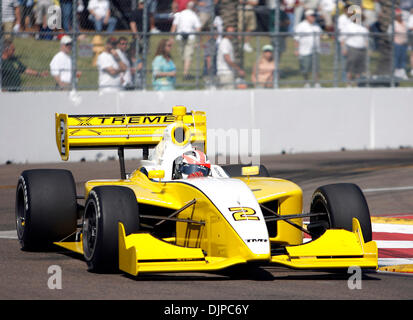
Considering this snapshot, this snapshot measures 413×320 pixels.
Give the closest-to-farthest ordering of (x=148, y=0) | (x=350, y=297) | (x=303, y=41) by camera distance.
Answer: (x=350, y=297)
(x=148, y=0)
(x=303, y=41)

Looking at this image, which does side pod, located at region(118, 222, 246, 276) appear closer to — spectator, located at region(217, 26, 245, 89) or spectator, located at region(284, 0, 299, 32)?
spectator, located at region(217, 26, 245, 89)

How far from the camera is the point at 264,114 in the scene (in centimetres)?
1978

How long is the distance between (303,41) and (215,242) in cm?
1295

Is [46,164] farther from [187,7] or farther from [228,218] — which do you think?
[228,218]

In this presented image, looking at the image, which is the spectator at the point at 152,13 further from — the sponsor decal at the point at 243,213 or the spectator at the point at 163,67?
the sponsor decal at the point at 243,213

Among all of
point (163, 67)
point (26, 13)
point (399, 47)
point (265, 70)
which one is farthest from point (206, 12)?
point (399, 47)

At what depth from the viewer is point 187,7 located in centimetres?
1945

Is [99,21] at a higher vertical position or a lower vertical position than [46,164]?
higher

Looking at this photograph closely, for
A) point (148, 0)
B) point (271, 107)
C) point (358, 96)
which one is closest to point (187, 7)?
point (148, 0)

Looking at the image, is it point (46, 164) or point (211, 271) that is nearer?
point (211, 271)

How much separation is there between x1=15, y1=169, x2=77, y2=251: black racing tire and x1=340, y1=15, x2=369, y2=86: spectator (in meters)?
12.5

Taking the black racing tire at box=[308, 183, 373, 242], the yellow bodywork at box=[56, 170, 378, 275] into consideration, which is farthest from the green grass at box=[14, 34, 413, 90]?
the black racing tire at box=[308, 183, 373, 242]

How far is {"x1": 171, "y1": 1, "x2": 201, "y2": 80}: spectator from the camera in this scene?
19328mm

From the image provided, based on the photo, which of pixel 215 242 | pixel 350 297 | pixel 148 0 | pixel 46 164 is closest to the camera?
pixel 350 297
